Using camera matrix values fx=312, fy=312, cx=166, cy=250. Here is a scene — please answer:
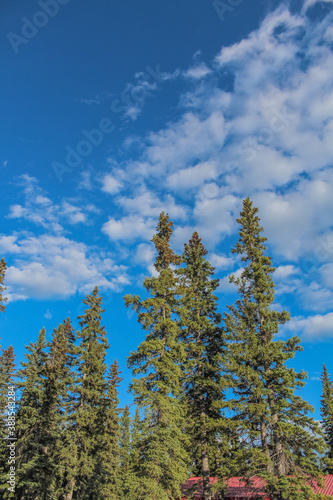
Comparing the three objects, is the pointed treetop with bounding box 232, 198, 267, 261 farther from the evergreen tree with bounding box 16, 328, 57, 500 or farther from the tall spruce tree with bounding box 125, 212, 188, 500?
the evergreen tree with bounding box 16, 328, 57, 500

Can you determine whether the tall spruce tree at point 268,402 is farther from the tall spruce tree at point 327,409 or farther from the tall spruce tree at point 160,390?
the tall spruce tree at point 327,409

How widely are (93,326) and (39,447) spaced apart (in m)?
10.2

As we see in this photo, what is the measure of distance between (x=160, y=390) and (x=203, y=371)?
436 centimetres

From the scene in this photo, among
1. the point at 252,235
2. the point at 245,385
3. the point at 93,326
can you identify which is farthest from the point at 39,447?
the point at 252,235

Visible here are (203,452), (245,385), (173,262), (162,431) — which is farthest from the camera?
(173,262)

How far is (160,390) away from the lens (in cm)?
1811

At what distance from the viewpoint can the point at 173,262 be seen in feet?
75.0

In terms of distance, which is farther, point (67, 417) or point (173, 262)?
point (67, 417)

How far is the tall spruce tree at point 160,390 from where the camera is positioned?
53.3 feet

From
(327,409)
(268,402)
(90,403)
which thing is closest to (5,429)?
(90,403)

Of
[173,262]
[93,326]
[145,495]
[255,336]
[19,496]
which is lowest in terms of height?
[19,496]

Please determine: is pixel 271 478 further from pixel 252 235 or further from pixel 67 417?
pixel 67 417

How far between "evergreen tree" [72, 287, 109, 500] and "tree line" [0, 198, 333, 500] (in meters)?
0.09

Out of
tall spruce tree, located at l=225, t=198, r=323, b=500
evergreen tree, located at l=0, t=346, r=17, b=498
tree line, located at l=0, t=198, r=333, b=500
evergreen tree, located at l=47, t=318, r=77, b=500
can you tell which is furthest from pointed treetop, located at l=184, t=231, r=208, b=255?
evergreen tree, located at l=0, t=346, r=17, b=498
